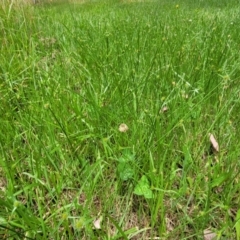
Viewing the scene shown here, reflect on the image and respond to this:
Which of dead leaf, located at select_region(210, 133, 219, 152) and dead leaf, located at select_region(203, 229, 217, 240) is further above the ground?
dead leaf, located at select_region(210, 133, 219, 152)

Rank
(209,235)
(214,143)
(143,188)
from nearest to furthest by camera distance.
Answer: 1. (209,235)
2. (143,188)
3. (214,143)

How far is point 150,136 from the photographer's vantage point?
1028 millimetres

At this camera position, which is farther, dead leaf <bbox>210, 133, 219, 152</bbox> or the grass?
dead leaf <bbox>210, 133, 219, 152</bbox>

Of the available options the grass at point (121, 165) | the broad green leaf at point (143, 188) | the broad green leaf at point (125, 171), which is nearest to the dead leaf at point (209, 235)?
the grass at point (121, 165)

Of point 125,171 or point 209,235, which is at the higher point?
point 125,171

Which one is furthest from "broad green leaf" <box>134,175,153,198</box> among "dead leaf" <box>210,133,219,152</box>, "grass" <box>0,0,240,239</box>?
"dead leaf" <box>210,133,219,152</box>

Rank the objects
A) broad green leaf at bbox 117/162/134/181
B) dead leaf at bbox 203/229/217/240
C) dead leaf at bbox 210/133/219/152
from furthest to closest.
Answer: dead leaf at bbox 210/133/219/152, broad green leaf at bbox 117/162/134/181, dead leaf at bbox 203/229/217/240

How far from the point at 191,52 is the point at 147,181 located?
45.5 inches

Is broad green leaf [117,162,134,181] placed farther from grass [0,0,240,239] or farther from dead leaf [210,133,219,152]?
dead leaf [210,133,219,152]

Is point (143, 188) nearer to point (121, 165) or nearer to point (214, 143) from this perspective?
point (121, 165)

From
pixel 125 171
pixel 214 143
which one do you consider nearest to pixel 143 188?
pixel 125 171

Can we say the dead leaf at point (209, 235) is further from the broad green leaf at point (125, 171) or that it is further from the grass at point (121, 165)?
the broad green leaf at point (125, 171)

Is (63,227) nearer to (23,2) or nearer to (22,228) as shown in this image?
(22,228)

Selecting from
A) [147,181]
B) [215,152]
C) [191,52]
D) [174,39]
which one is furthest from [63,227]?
[174,39]
